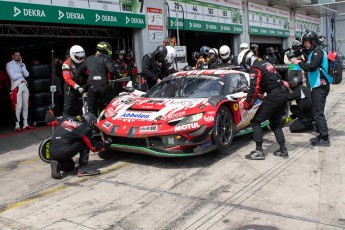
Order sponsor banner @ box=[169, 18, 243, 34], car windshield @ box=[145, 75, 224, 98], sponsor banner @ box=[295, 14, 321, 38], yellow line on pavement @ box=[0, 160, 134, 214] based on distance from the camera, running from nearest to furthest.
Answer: yellow line on pavement @ box=[0, 160, 134, 214] → car windshield @ box=[145, 75, 224, 98] → sponsor banner @ box=[169, 18, 243, 34] → sponsor banner @ box=[295, 14, 321, 38]

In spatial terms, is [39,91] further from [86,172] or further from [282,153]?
[282,153]

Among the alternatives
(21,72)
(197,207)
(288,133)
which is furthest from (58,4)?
(197,207)

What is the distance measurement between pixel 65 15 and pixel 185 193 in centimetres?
629

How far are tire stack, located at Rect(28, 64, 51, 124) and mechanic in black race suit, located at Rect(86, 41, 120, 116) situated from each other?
9.49ft

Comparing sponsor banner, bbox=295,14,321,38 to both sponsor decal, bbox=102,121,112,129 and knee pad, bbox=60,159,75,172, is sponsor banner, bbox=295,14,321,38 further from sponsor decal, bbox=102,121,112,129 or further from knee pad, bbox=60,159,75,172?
knee pad, bbox=60,159,75,172

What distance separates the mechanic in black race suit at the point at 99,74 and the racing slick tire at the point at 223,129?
2344 millimetres

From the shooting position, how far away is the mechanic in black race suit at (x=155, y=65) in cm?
866

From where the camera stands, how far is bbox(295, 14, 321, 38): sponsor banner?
80.9 feet

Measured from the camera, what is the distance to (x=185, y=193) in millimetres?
4227

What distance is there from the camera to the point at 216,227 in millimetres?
3357

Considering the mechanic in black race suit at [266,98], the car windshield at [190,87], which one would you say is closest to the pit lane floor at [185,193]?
the mechanic in black race suit at [266,98]

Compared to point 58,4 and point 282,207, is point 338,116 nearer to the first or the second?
point 282,207

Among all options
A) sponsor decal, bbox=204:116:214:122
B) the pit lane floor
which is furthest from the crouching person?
sponsor decal, bbox=204:116:214:122

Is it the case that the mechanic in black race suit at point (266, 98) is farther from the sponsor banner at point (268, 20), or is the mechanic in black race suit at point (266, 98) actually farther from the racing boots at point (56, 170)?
the sponsor banner at point (268, 20)
